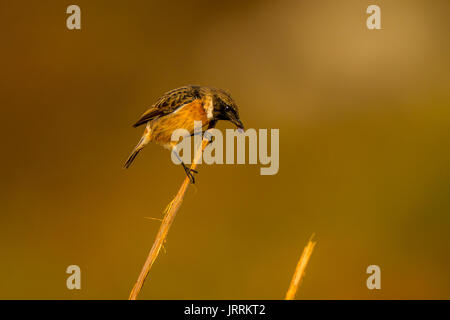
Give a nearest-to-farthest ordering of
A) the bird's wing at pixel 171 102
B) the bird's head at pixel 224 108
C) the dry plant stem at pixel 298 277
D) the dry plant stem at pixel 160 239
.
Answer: the dry plant stem at pixel 298 277 < the dry plant stem at pixel 160 239 < the bird's head at pixel 224 108 < the bird's wing at pixel 171 102

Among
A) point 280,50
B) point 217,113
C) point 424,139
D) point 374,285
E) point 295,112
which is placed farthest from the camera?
point 280,50

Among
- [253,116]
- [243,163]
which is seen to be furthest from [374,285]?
[253,116]

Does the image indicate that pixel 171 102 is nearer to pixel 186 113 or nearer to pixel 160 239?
pixel 186 113

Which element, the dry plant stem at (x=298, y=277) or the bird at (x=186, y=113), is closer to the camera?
the dry plant stem at (x=298, y=277)

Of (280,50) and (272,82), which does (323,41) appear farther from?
(272,82)

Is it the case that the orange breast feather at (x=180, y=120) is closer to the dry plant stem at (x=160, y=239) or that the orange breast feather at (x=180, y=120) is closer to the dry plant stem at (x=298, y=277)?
the dry plant stem at (x=160, y=239)

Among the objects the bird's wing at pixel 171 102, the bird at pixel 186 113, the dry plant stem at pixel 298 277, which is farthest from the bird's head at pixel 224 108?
the dry plant stem at pixel 298 277

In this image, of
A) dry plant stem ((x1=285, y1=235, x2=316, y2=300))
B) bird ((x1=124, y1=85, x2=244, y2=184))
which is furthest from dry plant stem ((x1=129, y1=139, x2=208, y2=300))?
bird ((x1=124, y1=85, x2=244, y2=184))

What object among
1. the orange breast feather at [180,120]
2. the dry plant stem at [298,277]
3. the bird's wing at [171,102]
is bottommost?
the dry plant stem at [298,277]
